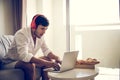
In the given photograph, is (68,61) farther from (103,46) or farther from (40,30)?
(103,46)

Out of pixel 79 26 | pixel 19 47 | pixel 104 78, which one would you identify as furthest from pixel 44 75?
pixel 79 26

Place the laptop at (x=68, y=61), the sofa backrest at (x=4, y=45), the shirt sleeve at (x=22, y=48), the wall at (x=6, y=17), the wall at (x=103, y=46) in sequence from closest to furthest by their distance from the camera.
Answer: the laptop at (x=68, y=61)
the shirt sleeve at (x=22, y=48)
the sofa backrest at (x=4, y=45)
the wall at (x=6, y=17)
the wall at (x=103, y=46)

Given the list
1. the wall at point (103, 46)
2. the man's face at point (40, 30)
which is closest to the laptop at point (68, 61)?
the man's face at point (40, 30)

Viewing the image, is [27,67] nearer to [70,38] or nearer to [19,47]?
[19,47]

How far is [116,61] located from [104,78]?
0.98 m

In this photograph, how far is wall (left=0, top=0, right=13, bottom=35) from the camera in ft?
10.5

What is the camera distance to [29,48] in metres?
2.20

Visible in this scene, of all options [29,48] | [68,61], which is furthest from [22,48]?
[68,61]

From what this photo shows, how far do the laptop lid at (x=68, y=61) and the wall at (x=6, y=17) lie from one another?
1.67 metres

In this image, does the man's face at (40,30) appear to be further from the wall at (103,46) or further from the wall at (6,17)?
the wall at (103,46)

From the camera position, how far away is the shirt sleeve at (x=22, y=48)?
1.98 meters

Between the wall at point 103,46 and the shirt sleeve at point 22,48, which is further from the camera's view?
the wall at point 103,46

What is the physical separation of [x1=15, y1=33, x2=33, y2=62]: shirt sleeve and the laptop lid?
1.23 feet

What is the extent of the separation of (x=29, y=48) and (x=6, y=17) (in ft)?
4.35
